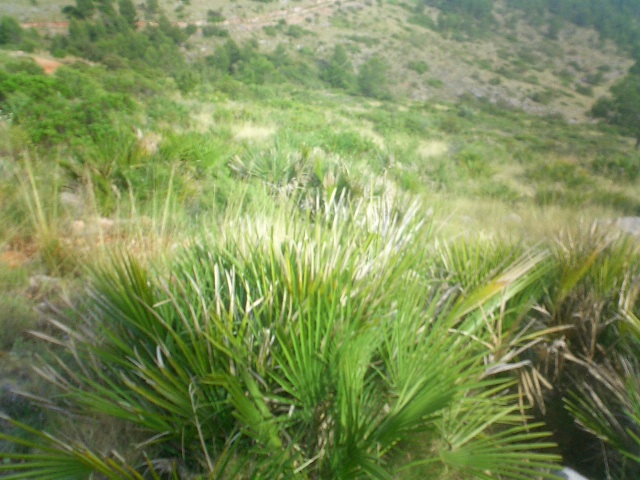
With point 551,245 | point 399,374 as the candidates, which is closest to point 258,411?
point 399,374

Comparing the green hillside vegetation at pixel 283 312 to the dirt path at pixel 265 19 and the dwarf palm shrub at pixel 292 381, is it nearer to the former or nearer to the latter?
the dwarf palm shrub at pixel 292 381

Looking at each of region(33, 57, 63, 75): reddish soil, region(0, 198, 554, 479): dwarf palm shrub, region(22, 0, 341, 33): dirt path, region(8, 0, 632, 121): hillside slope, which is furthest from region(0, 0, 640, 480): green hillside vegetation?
region(8, 0, 632, 121): hillside slope

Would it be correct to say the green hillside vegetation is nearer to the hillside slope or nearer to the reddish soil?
the reddish soil

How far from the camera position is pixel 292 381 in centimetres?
148

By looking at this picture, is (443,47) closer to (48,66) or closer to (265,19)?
(265,19)

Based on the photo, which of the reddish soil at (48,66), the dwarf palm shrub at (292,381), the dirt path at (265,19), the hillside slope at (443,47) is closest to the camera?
the dwarf palm shrub at (292,381)

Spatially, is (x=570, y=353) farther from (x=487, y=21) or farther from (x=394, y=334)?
(x=487, y=21)

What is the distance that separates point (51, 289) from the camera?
3.01 m

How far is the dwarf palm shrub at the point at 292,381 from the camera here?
56.7 inches

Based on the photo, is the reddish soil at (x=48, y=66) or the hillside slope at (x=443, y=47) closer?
the reddish soil at (x=48, y=66)

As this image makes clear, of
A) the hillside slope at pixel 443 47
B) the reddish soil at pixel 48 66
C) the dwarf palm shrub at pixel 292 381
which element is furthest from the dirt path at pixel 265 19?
the dwarf palm shrub at pixel 292 381

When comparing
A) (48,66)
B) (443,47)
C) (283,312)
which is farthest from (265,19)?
(283,312)

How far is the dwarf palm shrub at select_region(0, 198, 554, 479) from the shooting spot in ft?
4.73

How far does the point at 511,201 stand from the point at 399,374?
8.65 metres
